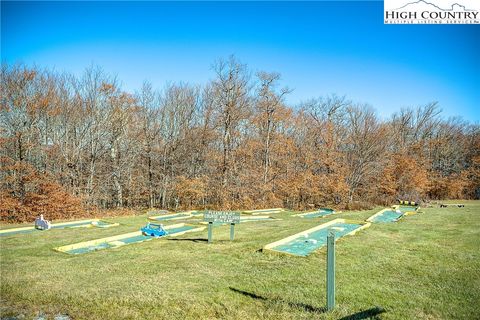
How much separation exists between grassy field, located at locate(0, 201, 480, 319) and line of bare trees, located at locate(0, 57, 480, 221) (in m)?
11.5

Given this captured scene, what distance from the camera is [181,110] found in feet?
77.2

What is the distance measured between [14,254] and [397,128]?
113 ft

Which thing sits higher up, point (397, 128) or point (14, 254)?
point (397, 128)

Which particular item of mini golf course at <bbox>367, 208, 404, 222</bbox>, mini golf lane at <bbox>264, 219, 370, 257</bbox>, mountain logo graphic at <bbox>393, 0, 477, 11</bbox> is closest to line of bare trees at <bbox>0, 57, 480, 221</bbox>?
mini golf course at <bbox>367, 208, 404, 222</bbox>

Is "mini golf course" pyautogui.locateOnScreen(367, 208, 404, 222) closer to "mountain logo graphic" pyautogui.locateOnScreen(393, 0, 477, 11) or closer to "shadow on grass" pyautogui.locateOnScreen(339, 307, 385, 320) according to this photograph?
"mountain logo graphic" pyautogui.locateOnScreen(393, 0, 477, 11)

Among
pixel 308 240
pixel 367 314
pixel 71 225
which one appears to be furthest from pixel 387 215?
pixel 71 225

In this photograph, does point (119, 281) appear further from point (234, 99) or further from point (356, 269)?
point (234, 99)

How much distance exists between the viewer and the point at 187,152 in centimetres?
2286

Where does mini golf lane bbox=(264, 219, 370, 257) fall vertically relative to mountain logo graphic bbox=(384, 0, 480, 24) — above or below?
below

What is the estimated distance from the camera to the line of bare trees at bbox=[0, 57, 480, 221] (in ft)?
56.2

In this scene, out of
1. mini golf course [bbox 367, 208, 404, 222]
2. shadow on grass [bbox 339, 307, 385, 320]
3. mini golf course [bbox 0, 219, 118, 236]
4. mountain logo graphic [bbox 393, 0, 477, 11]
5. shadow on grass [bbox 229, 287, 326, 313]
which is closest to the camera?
shadow on grass [bbox 339, 307, 385, 320]

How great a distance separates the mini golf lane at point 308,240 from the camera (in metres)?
7.55

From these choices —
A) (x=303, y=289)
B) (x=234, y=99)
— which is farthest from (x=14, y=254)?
(x=234, y=99)

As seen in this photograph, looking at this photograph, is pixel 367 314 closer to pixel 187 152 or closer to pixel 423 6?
pixel 423 6
